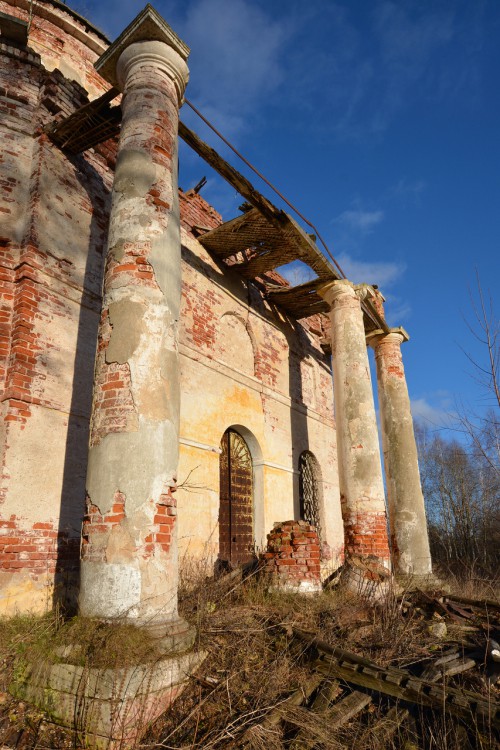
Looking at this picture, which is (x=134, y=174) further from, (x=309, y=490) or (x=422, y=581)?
(x=422, y=581)

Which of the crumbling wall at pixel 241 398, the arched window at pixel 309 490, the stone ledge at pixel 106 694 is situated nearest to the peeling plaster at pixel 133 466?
the stone ledge at pixel 106 694

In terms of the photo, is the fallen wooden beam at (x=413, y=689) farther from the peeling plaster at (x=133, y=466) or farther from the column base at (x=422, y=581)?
the column base at (x=422, y=581)

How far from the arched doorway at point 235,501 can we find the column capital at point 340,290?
3500mm

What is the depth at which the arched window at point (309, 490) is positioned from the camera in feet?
33.8

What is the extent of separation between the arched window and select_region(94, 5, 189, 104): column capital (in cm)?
777

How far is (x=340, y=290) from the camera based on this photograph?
31.4ft

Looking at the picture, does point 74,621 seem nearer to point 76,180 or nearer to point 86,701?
point 86,701

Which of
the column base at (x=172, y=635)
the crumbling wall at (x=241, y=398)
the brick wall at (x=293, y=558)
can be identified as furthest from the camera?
the crumbling wall at (x=241, y=398)

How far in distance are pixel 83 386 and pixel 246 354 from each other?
4449 millimetres

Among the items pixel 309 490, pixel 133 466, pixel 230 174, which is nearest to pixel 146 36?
pixel 230 174

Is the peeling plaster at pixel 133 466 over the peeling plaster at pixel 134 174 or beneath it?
beneath

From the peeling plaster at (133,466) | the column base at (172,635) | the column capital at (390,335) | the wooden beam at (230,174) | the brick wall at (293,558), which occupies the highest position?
the wooden beam at (230,174)

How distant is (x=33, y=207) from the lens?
5.84m

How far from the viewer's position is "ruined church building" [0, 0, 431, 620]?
385cm
